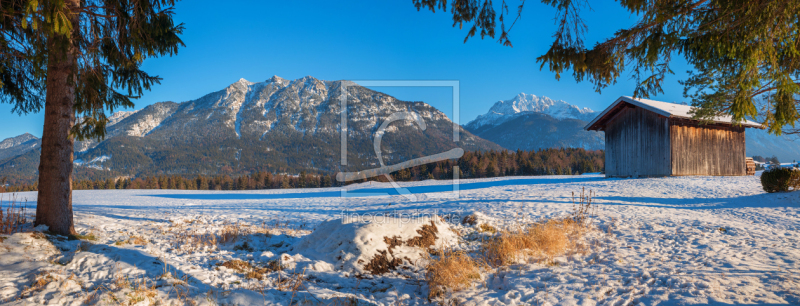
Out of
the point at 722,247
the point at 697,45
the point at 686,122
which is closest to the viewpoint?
the point at 697,45

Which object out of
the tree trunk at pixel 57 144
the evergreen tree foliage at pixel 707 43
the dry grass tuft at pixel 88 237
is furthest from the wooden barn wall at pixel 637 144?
the tree trunk at pixel 57 144

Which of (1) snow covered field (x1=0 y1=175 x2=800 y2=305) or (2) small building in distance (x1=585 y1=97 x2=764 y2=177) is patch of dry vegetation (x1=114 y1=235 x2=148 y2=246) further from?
(2) small building in distance (x1=585 y1=97 x2=764 y2=177)

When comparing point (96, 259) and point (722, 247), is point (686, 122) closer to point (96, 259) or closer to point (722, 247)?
point (722, 247)

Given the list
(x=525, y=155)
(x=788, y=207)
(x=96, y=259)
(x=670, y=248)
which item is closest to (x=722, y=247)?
(x=670, y=248)

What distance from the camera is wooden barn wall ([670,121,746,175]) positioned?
66.7 ft

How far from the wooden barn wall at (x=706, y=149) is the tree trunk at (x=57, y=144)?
86.1ft

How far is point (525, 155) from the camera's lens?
174 feet

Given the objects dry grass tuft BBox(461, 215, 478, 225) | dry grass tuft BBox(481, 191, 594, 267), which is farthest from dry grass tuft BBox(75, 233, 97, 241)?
dry grass tuft BBox(461, 215, 478, 225)

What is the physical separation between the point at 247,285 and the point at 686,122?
25.3 meters

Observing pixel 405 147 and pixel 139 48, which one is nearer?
pixel 139 48

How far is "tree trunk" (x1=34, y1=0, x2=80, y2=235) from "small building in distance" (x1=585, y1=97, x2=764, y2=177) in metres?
24.9

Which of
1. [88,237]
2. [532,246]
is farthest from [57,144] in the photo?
[532,246]

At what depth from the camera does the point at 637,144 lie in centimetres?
2180

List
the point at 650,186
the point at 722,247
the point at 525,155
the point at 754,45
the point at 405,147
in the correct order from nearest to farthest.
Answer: the point at 754,45, the point at 722,247, the point at 650,186, the point at 525,155, the point at 405,147
